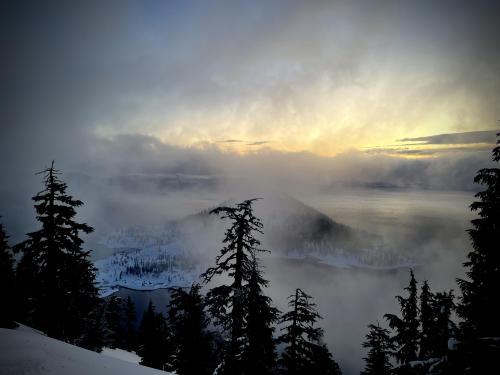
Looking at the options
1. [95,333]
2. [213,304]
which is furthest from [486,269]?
[95,333]

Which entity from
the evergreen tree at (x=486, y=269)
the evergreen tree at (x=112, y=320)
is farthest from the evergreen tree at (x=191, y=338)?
the evergreen tree at (x=486, y=269)

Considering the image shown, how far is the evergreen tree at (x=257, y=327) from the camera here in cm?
→ 1423

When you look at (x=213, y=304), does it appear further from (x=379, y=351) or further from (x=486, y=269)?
(x=379, y=351)

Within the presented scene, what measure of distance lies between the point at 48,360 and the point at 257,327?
32.8ft

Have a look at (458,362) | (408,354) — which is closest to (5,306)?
(458,362)

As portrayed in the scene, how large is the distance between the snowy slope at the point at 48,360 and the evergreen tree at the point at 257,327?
515 cm

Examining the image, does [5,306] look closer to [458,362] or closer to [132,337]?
[458,362]

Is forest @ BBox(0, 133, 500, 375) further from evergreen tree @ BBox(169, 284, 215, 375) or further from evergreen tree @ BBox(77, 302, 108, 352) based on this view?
evergreen tree @ BBox(77, 302, 108, 352)

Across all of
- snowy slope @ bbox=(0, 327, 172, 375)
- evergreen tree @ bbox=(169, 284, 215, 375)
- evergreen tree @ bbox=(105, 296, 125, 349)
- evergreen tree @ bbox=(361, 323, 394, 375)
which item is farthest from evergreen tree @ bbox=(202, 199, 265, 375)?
evergreen tree @ bbox=(105, 296, 125, 349)

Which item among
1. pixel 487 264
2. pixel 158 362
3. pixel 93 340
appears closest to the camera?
pixel 487 264

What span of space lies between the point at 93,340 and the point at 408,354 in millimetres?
33298

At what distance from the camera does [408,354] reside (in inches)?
879

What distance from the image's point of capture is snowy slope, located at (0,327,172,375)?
865cm

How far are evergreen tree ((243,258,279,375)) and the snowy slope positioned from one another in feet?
16.9
